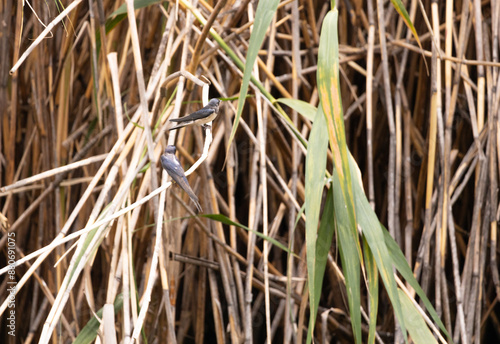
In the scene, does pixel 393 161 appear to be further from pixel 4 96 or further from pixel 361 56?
pixel 4 96

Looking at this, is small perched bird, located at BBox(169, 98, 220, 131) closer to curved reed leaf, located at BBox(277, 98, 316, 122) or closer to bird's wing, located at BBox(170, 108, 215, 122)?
bird's wing, located at BBox(170, 108, 215, 122)

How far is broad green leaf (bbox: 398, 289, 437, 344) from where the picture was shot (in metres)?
0.85

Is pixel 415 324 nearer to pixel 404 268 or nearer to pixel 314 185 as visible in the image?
pixel 404 268

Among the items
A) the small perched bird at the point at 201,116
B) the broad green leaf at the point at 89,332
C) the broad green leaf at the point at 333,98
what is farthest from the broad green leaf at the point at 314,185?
the broad green leaf at the point at 89,332

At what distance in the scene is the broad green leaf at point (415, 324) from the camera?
85cm

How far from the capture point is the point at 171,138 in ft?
2.77

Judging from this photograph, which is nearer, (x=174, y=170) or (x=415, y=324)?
(x=174, y=170)

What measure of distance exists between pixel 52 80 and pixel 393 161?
75 centimetres

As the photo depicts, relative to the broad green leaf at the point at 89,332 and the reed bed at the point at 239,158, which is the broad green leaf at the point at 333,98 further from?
the broad green leaf at the point at 89,332

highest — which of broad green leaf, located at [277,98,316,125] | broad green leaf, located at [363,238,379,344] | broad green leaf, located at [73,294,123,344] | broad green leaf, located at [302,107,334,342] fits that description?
broad green leaf, located at [277,98,316,125]

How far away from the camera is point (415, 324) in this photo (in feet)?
2.86

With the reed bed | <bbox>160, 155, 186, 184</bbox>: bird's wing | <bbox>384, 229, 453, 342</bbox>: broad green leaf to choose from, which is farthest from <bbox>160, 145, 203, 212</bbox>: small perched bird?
<bbox>384, 229, 453, 342</bbox>: broad green leaf

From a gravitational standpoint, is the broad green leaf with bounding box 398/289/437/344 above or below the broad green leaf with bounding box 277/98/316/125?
below

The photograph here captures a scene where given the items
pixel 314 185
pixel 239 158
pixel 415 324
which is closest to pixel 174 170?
pixel 314 185
